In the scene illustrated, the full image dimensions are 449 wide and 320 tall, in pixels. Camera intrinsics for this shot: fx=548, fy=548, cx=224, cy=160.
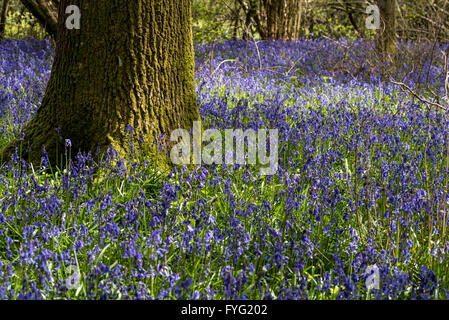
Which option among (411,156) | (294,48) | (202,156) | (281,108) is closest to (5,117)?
(202,156)

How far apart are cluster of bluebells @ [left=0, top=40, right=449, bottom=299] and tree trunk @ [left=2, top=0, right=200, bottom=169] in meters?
0.26

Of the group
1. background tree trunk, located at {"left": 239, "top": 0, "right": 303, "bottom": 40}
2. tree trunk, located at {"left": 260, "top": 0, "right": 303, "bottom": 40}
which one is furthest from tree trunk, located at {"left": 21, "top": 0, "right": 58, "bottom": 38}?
tree trunk, located at {"left": 260, "top": 0, "right": 303, "bottom": 40}

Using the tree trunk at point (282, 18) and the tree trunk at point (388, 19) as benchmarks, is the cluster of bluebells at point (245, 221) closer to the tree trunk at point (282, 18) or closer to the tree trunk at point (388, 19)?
the tree trunk at point (388, 19)

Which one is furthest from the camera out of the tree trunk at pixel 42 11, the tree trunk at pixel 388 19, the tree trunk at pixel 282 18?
the tree trunk at pixel 282 18

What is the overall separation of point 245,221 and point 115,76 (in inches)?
66.5

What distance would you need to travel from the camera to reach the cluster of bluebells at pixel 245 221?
101 inches

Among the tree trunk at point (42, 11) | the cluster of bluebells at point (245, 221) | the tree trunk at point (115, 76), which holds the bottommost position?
the cluster of bluebells at point (245, 221)

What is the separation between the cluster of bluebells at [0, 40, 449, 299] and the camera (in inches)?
101

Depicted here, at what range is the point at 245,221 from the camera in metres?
3.08

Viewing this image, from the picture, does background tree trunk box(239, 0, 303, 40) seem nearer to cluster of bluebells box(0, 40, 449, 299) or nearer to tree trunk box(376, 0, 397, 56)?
tree trunk box(376, 0, 397, 56)

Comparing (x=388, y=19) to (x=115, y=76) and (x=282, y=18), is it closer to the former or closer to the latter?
(x=282, y=18)

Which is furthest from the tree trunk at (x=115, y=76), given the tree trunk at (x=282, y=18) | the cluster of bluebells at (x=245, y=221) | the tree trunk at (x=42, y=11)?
the tree trunk at (x=282, y=18)

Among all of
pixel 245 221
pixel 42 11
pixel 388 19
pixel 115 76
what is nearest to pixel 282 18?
pixel 388 19

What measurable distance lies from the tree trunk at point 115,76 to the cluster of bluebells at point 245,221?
0.26 m
